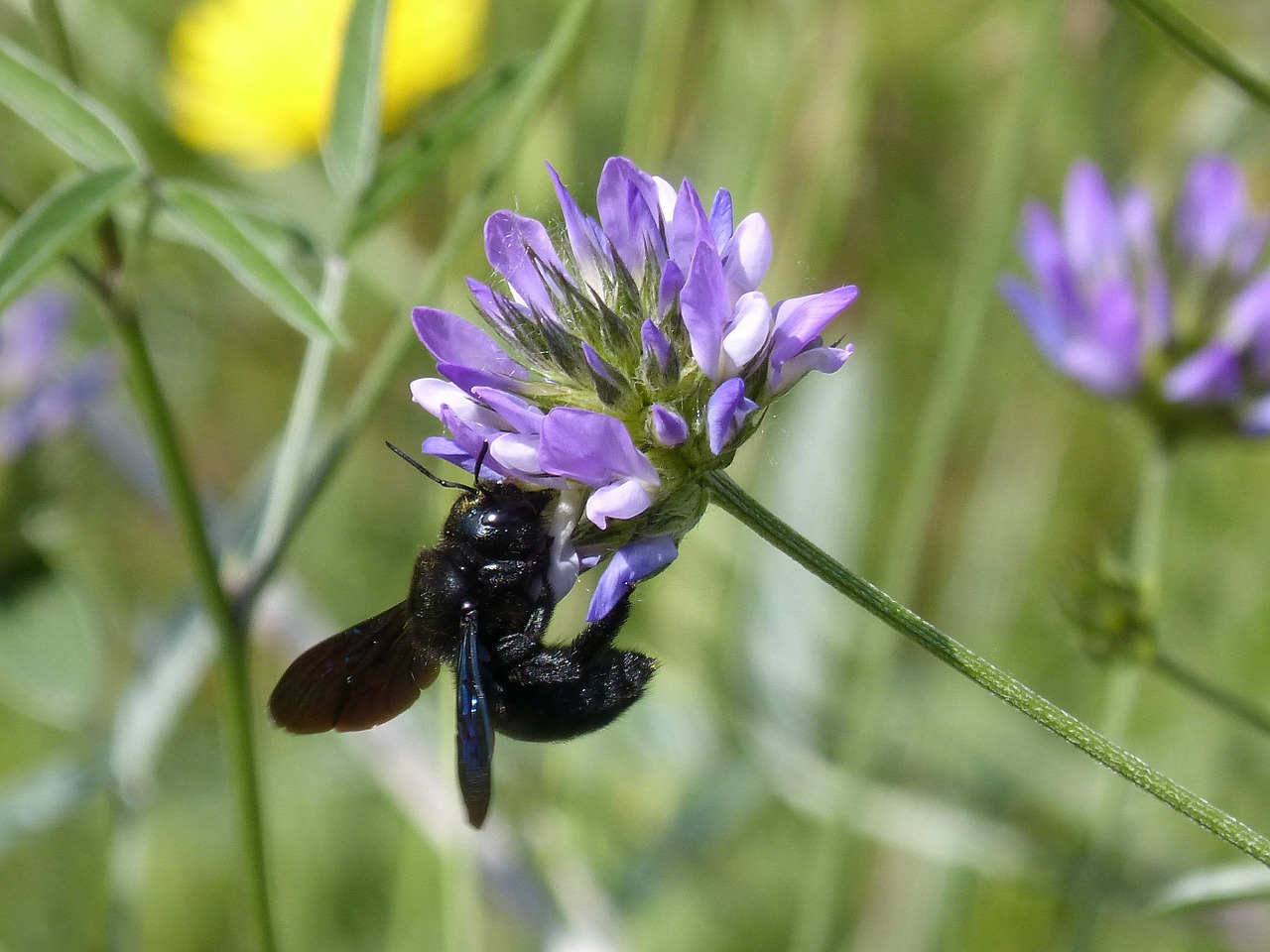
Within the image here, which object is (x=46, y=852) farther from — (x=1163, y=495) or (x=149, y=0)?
(x=1163, y=495)

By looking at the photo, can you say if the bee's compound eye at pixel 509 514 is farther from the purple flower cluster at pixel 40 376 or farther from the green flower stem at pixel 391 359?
the purple flower cluster at pixel 40 376

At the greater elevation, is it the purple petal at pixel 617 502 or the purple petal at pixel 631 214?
the purple petal at pixel 631 214

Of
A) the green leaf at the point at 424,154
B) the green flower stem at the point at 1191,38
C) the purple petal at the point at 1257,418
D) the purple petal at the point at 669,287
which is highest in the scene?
the purple petal at the point at 1257,418

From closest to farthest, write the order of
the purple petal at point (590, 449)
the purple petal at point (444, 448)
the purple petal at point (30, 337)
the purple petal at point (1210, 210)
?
1. the purple petal at point (590, 449)
2. the purple petal at point (444, 448)
3. the purple petal at point (1210, 210)
4. the purple petal at point (30, 337)

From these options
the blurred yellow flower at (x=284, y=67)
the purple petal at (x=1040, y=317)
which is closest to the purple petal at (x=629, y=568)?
the purple petal at (x=1040, y=317)

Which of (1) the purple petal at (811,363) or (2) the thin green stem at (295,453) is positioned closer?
(1) the purple petal at (811,363)

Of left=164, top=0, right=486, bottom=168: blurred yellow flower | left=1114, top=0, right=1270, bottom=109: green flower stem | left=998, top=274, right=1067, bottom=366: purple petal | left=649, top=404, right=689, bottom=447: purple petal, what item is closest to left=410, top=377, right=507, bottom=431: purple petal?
left=649, top=404, right=689, bottom=447: purple petal

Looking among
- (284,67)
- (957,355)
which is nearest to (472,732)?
(957,355)
